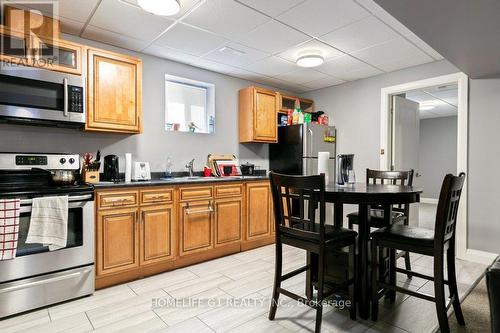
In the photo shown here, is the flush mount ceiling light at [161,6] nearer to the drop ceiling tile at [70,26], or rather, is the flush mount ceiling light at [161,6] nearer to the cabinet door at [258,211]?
the drop ceiling tile at [70,26]

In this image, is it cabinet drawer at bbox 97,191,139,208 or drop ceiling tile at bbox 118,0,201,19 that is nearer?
drop ceiling tile at bbox 118,0,201,19

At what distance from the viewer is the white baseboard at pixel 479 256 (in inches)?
121

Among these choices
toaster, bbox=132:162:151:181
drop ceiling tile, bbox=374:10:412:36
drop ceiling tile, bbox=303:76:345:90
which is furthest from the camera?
drop ceiling tile, bbox=303:76:345:90

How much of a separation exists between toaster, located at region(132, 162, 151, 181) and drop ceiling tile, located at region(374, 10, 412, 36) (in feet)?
9.15

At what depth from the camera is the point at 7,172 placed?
7.65 feet

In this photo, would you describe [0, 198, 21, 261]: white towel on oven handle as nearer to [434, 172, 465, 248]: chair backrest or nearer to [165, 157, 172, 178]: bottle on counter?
[165, 157, 172, 178]: bottle on counter

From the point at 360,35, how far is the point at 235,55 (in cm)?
142

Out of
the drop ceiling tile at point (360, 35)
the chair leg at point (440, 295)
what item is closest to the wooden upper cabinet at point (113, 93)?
the drop ceiling tile at point (360, 35)

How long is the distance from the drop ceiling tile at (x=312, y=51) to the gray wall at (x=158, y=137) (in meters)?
1.12

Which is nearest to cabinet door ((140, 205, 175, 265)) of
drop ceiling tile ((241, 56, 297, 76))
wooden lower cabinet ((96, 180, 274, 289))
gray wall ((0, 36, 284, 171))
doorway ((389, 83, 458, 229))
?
wooden lower cabinet ((96, 180, 274, 289))

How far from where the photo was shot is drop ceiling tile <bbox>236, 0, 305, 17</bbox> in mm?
2252

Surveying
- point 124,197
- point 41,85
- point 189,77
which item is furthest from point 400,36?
point 41,85

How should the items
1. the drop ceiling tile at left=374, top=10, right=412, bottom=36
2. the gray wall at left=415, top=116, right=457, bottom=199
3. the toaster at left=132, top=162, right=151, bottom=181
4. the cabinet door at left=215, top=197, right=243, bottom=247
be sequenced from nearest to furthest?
the drop ceiling tile at left=374, top=10, right=412, bottom=36 < the toaster at left=132, top=162, right=151, bottom=181 < the cabinet door at left=215, top=197, right=243, bottom=247 < the gray wall at left=415, top=116, right=457, bottom=199

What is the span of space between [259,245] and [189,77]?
2461 mm
